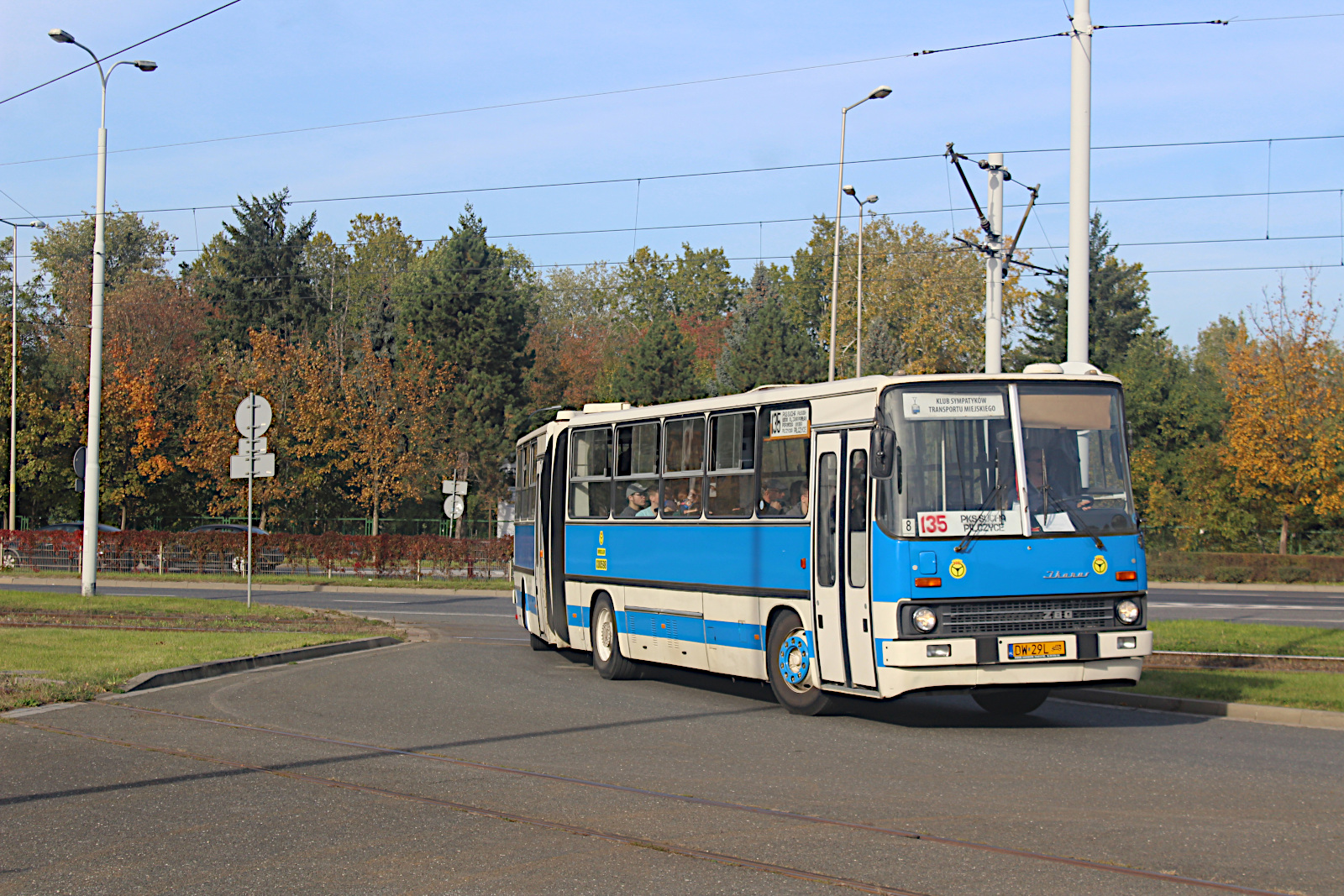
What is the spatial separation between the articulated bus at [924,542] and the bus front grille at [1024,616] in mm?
14

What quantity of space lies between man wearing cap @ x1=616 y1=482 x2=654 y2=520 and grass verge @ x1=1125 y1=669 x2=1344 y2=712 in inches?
224

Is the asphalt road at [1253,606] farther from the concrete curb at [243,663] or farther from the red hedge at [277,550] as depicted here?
the red hedge at [277,550]

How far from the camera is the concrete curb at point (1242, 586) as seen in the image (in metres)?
40.6

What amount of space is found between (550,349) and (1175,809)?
79615 mm

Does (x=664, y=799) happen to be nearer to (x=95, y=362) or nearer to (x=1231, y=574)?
(x=95, y=362)

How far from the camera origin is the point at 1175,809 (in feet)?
27.9

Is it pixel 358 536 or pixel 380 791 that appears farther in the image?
pixel 358 536

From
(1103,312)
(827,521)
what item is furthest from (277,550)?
(1103,312)

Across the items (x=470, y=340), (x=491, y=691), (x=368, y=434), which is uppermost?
(x=470, y=340)

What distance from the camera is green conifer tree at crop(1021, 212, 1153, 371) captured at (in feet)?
237

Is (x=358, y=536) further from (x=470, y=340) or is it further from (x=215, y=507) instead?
(x=470, y=340)

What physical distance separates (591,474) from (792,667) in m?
5.31

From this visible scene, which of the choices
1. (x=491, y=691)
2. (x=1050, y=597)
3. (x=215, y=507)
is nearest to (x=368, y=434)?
(x=215, y=507)

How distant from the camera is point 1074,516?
39.9 feet
